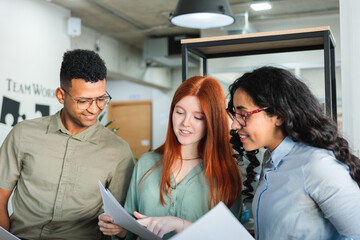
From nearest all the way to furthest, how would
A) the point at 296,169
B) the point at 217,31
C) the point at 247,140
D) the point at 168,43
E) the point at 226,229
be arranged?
the point at 226,229
the point at 296,169
the point at 247,140
the point at 217,31
the point at 168,43

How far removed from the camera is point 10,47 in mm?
4578

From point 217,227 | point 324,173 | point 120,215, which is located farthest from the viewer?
point 120,215

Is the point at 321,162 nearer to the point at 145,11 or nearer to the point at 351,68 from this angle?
the point at 351,68

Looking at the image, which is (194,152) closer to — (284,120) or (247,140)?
(247,140)

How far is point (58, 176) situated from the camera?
188 centimetres

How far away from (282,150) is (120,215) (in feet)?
1.94

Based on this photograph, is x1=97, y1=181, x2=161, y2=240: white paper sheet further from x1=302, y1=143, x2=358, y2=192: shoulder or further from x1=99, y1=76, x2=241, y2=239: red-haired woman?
x1=302, y1=143, x2=358, y2=192: shoulder

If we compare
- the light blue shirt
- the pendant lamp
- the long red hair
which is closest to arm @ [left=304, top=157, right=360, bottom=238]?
the light blue shirt

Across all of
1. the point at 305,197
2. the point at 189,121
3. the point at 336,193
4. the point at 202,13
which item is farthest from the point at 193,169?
the point at 202,13

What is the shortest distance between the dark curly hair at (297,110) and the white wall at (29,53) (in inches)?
146

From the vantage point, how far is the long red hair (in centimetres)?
173

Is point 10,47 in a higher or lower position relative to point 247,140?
higher

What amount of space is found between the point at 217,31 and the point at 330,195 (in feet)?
17.6

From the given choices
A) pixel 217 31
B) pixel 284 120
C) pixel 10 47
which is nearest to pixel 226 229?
pixel 284 120
